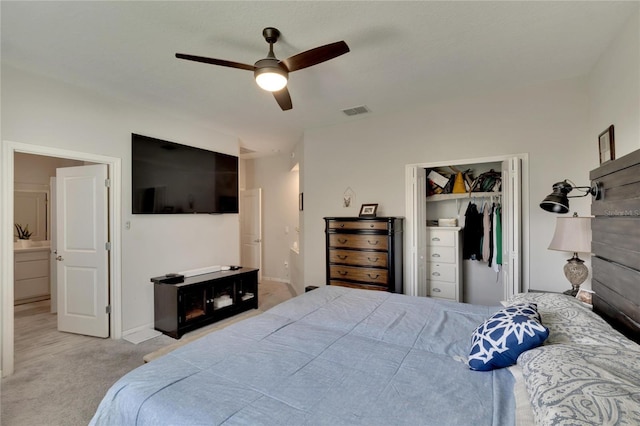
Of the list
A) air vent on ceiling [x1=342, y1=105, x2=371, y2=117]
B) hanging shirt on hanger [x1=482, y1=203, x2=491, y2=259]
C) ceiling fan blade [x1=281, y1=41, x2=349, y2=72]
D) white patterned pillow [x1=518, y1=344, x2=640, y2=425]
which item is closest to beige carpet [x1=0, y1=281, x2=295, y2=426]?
ceiling fan blade [x1=281, y1=41, x2=349, y2=72]

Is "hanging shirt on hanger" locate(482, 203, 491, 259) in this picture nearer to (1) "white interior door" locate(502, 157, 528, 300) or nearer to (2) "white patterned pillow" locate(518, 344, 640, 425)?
(1) "white interior door" locate(502, 157, 528, 300)

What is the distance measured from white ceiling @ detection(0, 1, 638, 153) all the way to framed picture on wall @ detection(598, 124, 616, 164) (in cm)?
68

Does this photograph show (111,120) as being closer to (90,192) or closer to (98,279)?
(90,192)

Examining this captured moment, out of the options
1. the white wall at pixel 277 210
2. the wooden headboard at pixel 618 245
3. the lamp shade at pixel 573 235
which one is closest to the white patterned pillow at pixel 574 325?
the wooden headboard at pixel 618 245

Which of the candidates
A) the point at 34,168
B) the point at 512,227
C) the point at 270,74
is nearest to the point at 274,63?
the point at 270,74

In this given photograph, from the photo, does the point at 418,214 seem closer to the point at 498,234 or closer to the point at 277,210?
the point at 498,234

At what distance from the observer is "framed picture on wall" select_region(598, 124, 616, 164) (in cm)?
227

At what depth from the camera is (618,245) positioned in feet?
4.69

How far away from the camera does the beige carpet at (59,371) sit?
6.74 ft

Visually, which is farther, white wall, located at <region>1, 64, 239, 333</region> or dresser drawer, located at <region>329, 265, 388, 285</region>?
dresser drawer, located at <region>329, 265, 388, 285</region>

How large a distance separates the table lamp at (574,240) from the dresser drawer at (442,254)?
1.37 m

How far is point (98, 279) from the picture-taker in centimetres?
333

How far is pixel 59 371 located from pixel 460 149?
462cm

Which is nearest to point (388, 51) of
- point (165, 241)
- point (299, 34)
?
point (299, 34)
